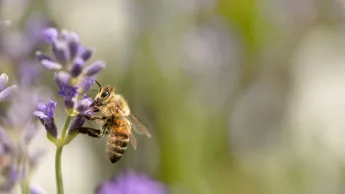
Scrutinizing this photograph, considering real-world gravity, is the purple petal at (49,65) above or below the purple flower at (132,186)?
above

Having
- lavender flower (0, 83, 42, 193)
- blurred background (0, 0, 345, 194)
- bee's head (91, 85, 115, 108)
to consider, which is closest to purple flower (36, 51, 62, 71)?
lavender flower (0, 83, 42, 193)

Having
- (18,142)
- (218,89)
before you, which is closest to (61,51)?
(18,142)

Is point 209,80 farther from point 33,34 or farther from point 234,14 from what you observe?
point 33,34

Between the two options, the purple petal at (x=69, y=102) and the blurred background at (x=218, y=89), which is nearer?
the purple petal at (x=69, y=102)

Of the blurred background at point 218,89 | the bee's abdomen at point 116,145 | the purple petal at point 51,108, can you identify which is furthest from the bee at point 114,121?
the blurred background at point 218,89

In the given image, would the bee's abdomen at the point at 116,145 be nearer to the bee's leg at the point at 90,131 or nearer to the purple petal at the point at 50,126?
the bee's leg at the point at 90,131

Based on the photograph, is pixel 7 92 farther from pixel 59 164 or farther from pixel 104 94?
pixel 104 94
